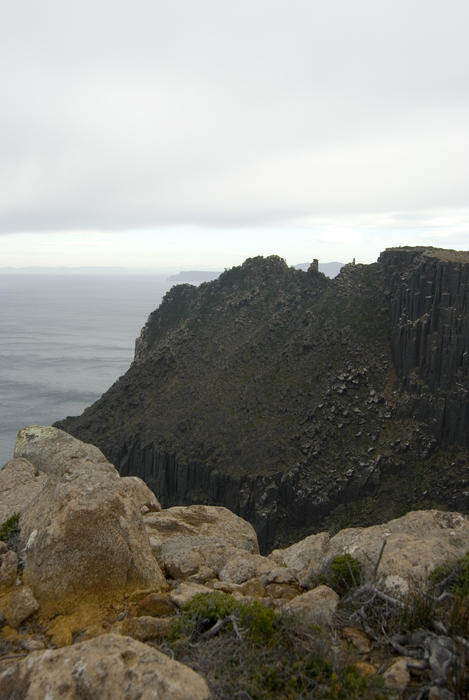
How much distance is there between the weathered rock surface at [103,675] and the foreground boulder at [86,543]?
3504 mm

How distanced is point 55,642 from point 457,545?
849cm

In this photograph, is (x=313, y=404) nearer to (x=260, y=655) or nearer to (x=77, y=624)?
(x=77, y=624)

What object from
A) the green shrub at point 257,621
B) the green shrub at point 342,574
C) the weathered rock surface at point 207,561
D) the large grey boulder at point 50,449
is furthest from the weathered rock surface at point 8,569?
the large grey boulder at point 50,449

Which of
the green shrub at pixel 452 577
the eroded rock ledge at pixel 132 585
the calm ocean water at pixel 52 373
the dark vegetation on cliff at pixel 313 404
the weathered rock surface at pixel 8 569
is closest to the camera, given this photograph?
the eroded rock ledge at pixel 132 585

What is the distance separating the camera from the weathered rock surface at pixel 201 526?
1662cm

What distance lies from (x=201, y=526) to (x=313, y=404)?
35155 millimetres

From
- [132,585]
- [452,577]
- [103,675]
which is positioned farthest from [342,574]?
[103,675]

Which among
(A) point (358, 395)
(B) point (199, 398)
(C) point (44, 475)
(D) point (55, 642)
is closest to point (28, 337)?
(B) point (199, 398)

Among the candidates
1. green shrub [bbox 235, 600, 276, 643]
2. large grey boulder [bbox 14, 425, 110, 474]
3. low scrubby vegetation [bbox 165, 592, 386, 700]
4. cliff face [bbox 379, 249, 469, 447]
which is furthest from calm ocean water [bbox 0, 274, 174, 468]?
green shrub [bbox 235, 600, 276, 643]

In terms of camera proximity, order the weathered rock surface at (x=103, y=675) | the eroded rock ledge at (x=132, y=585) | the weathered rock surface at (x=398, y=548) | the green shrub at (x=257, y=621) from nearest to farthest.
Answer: the weathered rock surface at (x=103, y=675), the eroded rock ledge at (x=132, y=585), the green shrub at (x=257, y=621), the weathered rock surface at (x=398, y=548)

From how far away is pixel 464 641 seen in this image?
6.73m

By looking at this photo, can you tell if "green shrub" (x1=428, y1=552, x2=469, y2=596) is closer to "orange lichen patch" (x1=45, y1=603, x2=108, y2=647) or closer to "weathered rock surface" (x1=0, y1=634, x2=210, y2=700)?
"weathered rock surface" (x1=0, y1=634, x2=210, y2=700)

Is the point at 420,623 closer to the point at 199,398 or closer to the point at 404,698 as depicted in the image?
the point at 404,698

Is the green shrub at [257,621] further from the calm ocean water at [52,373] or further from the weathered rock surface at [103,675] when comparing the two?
the calm ocean water at [52,373]
